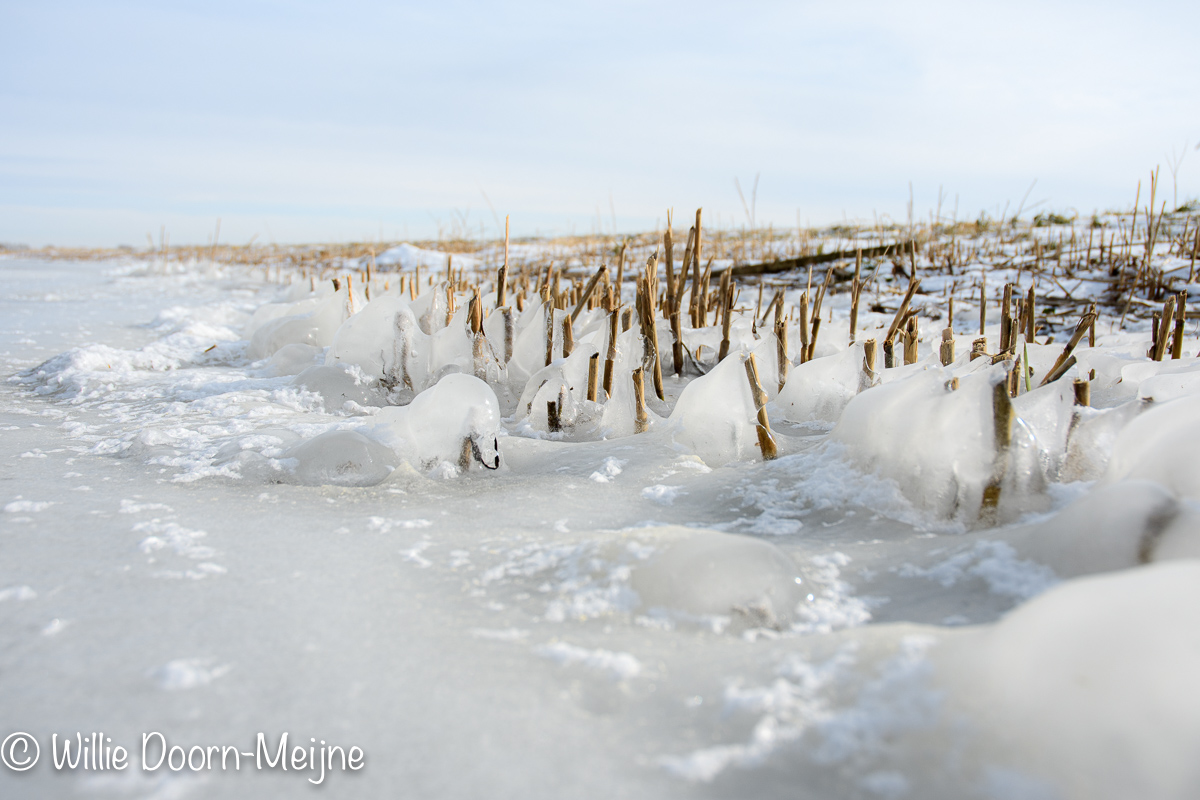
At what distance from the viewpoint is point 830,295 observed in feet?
17.3

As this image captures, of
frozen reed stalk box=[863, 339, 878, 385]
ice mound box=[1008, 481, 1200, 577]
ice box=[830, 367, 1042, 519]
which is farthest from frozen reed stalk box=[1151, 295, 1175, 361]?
ice mound box=[1008, 481, 1200, 577]

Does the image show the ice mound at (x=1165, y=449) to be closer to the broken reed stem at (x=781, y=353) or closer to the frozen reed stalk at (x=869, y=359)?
the frozen reed stalk at (x=869, y=359)

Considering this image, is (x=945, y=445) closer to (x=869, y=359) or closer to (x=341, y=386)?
(x=869, y=359)

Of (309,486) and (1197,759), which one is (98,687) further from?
(1197,759)

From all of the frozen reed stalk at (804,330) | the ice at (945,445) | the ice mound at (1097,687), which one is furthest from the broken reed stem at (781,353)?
the ice mound at (1097,687)

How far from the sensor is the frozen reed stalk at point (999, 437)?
1260 millimetres

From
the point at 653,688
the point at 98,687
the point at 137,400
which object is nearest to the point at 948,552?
the point at 653,688

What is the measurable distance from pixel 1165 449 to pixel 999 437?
0.27 m

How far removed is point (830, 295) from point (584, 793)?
507 cm

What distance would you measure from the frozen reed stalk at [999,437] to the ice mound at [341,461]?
4.27ft

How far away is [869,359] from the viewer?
2.14m

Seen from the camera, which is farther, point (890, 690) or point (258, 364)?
point (258, 364)
